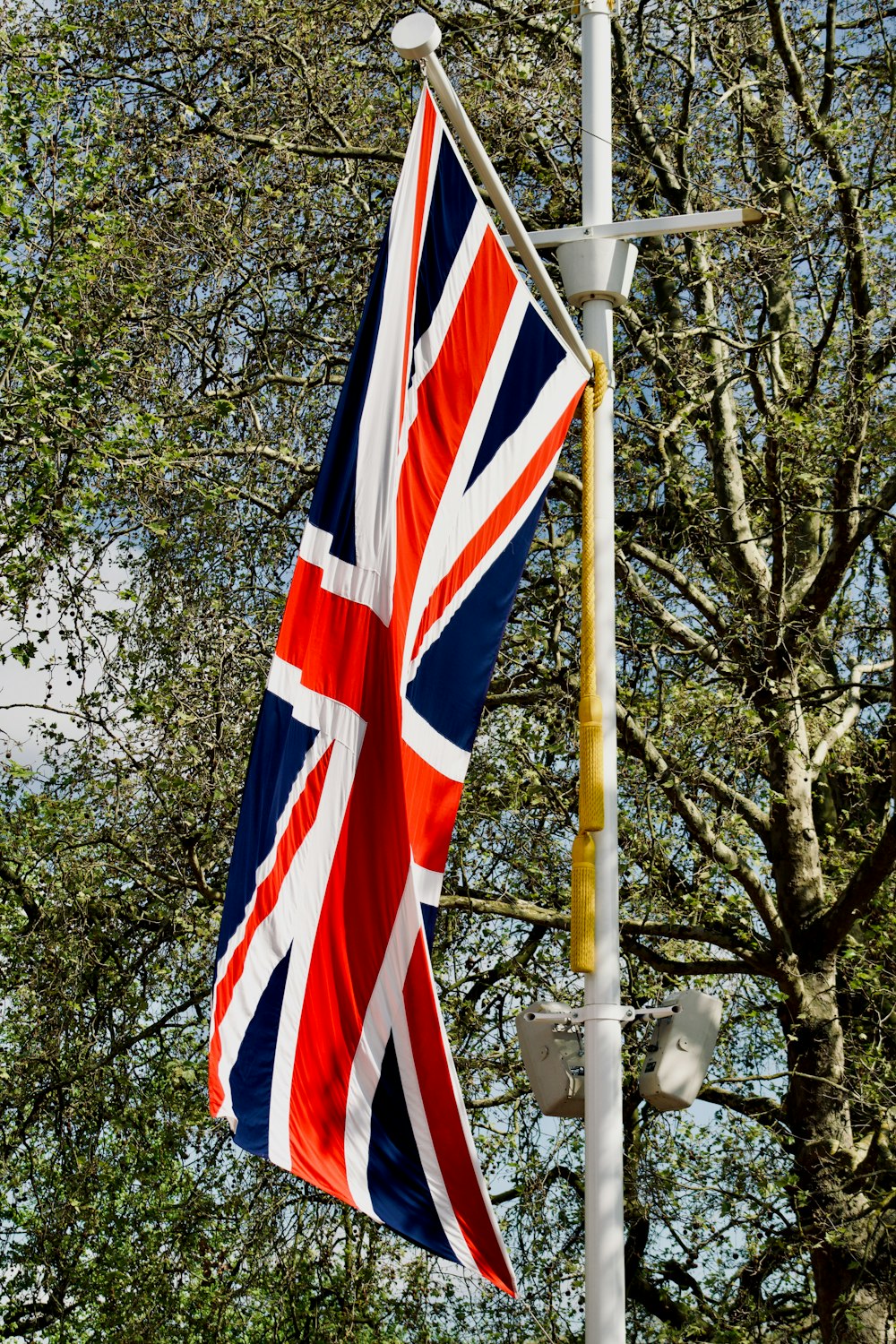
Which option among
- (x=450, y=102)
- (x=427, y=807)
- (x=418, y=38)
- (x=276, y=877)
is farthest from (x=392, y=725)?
(x=418, y=38)

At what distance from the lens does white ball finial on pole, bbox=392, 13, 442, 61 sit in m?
5.32

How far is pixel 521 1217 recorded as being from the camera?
1054cm

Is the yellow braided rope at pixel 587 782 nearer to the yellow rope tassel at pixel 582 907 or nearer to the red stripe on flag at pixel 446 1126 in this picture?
the yellow rope tassel at pixel 582 907

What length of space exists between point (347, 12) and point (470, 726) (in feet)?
29.2

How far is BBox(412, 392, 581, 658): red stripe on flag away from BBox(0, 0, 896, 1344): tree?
4414 mm

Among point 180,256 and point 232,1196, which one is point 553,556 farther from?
point 232,1196

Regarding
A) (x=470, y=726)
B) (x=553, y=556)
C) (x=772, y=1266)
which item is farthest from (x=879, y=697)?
(x=470, y=726)

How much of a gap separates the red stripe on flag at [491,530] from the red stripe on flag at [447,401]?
0.09 metres

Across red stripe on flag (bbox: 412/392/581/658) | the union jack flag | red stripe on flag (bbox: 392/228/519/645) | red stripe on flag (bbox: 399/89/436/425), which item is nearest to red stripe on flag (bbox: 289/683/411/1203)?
the union jack flag

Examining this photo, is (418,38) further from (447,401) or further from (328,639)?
(328,639)

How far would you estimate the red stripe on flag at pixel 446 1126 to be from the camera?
427cm

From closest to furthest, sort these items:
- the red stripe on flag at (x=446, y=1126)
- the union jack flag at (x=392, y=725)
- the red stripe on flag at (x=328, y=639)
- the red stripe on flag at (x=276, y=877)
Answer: the red stripe on flag at (x=446, y=1126) < the union jack flag at (x=392, y=725) < the red stripe on flag at (x=276, y=877) < the red stripe on flag at (x=328, y=639)

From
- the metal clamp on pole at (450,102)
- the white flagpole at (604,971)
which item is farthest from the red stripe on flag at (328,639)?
the metal clamp on pole at (450,102)

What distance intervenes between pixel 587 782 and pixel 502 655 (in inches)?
222
